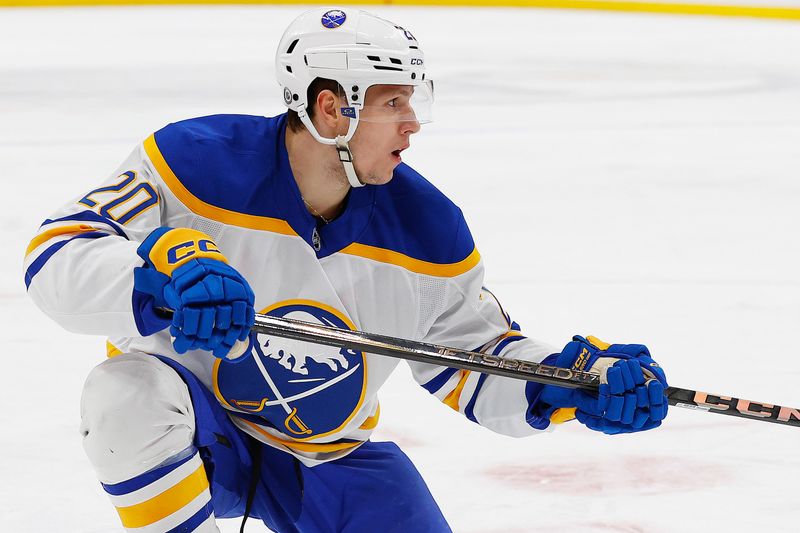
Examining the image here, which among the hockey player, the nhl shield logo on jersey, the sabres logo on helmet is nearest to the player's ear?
the hockey player

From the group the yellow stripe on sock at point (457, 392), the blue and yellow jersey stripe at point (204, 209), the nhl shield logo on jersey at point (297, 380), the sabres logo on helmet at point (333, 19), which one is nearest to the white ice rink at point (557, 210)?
the yellow stripe on sock at point (457, 392)

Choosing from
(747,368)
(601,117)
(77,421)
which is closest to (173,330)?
(77,421)

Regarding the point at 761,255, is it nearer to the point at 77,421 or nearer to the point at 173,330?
the point at 77,421

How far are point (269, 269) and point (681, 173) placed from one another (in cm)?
355

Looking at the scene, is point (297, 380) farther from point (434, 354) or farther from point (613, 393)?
point (613, 393)

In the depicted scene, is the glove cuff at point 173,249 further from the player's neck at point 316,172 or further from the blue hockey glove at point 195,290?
the player's neck at point 316,172

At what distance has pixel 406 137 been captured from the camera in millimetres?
2088

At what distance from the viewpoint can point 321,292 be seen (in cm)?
209

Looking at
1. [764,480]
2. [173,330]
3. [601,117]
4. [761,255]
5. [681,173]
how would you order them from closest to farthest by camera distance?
[173,330] < [764,480] < [761,255] < [681,173] < [601,117]

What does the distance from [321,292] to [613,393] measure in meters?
0.50

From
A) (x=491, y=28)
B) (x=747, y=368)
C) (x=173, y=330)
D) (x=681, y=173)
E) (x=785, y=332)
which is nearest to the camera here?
(x=173, y=330)

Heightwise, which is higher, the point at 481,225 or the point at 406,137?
the point at 406,137

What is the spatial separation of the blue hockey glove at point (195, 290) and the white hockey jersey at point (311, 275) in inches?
6.5

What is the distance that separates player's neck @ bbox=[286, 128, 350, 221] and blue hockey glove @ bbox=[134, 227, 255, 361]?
13.2 inches
